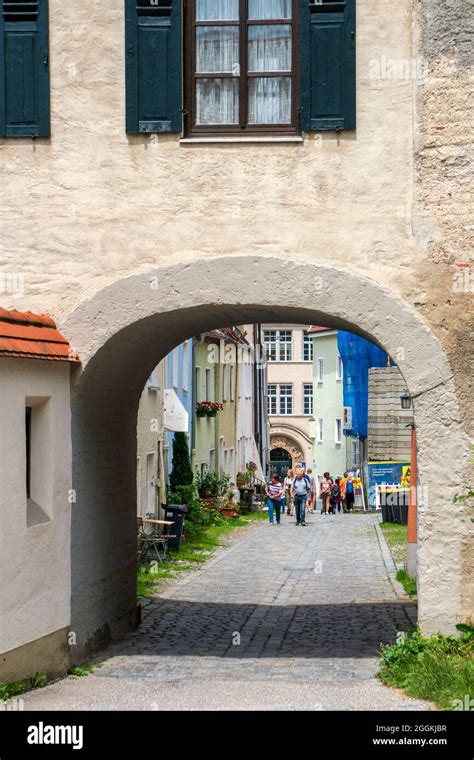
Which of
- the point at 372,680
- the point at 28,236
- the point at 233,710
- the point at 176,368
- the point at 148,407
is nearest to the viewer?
the point at 233,710

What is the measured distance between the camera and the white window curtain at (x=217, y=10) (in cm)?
1073

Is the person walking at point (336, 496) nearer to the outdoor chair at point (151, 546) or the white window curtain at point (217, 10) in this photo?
the outdoor chair at point (151, 546)

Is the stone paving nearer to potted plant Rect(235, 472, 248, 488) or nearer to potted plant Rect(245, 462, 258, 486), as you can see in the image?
potted plant Rect(235, 472, 248, 488)

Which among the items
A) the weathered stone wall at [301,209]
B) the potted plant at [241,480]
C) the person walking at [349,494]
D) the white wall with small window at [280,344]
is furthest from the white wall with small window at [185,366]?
the white wall with small window at [280,344]

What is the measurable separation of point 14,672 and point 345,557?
1407 centimetres

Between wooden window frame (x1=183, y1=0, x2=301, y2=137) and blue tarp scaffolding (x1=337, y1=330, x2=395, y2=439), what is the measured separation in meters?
31.4

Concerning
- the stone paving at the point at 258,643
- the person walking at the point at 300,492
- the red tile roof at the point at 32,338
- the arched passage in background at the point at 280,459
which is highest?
the red tile roof at the point at 32,338

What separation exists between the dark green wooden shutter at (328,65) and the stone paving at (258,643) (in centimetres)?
462

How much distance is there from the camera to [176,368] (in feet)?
95.5

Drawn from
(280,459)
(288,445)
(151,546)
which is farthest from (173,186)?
(288,445)

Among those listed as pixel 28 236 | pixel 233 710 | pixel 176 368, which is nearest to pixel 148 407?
pixel 176 368

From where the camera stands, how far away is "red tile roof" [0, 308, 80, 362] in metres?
9.33

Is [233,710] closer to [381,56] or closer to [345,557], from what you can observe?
[381,56]

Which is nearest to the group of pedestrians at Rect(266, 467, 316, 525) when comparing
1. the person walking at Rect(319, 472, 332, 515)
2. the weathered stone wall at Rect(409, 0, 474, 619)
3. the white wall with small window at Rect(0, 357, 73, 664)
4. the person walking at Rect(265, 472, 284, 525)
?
the person walking at Rect(265, 472, 284, 525)
